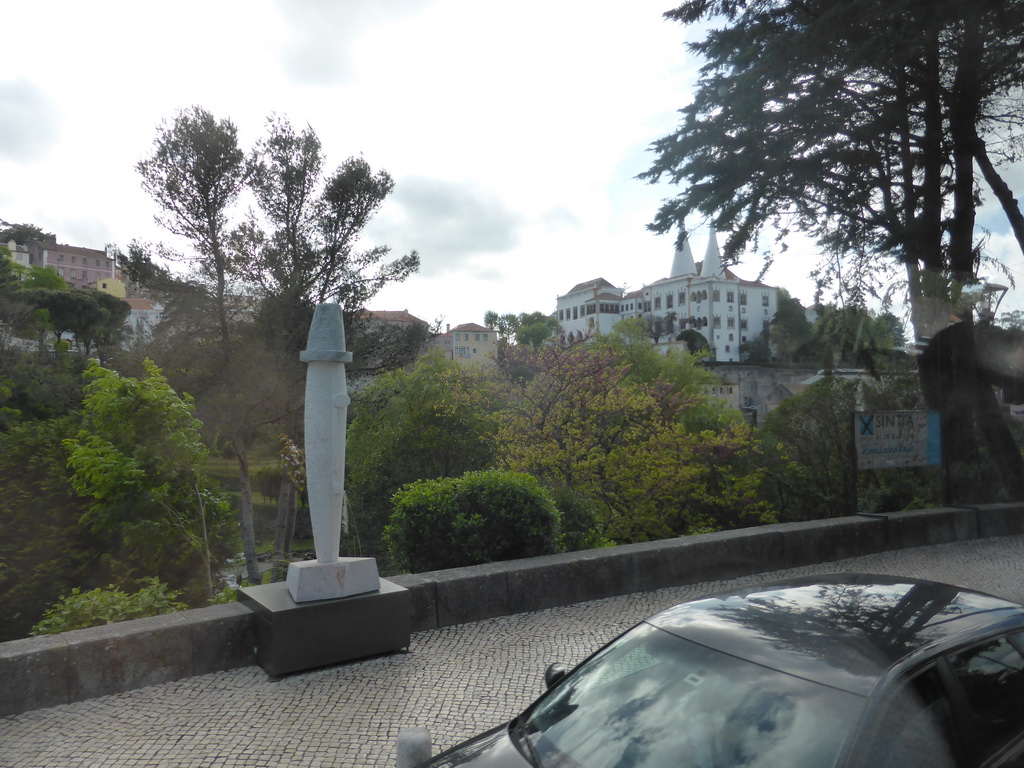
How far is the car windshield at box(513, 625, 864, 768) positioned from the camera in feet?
6.48

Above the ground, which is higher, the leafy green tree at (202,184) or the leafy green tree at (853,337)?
the leafy green tree at (202,184)

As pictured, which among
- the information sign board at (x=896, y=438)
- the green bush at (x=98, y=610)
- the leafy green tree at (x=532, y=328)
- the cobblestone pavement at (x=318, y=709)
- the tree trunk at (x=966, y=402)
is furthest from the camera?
the leafy green tree at (x=532, y=328)

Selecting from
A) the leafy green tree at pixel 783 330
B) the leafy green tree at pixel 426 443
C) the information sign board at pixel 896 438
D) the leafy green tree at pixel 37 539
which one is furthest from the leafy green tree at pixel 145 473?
the leafy green tree at pixel 783 330

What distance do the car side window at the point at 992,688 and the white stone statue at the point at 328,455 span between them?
3.84m

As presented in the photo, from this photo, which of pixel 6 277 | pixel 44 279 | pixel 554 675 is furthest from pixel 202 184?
pixel 44 279

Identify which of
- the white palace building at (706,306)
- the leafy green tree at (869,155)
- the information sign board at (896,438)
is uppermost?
the white palace building at (706,306)

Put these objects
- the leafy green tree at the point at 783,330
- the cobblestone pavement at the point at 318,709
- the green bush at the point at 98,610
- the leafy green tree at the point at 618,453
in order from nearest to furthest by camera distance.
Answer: the cobblestone pavement at the point at 318,709
the green bush at the point at 98,610
the leafy green tree at the point at 618,453
the leafy green tree at the point at 783,330

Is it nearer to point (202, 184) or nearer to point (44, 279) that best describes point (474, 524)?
point (202, 184)

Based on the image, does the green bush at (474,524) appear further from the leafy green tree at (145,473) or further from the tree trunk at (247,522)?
the tree trunk at (247,522)

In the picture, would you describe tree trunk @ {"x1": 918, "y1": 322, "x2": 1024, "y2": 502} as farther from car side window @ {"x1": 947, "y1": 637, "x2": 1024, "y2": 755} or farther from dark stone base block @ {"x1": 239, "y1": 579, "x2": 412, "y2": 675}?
car side window @ {"x1": 947, "y1": 637, "x2": 1024, "y2": 755}

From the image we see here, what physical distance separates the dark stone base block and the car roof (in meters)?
2.89

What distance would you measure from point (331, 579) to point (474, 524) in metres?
2.02

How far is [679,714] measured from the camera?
2.22 meters

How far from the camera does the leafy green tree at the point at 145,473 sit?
Result: 8789mm
